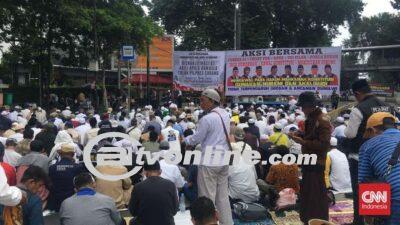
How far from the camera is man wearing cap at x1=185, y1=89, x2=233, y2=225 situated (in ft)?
20.0

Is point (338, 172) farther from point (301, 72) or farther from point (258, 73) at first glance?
point (258, 73)

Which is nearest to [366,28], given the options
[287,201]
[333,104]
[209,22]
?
[209,22]

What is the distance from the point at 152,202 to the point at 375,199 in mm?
2551

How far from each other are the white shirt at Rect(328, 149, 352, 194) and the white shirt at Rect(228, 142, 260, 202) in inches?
59.9

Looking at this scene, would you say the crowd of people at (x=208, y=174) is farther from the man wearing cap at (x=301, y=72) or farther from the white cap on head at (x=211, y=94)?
the man wearing cap at (x=301, y=72)

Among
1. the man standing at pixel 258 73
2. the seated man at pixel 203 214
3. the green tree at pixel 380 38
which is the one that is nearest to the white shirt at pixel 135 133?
the seated man at pixel 203 214

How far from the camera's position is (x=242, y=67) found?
21.9m

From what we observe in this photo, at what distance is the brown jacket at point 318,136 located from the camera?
224 inches

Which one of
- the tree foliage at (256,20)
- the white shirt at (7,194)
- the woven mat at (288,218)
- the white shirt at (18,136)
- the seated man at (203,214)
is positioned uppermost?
the tree foliage at (256,20)

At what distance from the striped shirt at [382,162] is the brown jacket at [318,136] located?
1383 millimetres

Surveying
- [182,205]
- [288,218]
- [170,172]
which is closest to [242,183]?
[288,218]

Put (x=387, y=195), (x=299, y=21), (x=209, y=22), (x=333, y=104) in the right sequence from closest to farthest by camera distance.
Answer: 1. (x=387, y=195)
2. (x=333, y=104)
3. (x=209, y=22)
4. (x=299, y=21)

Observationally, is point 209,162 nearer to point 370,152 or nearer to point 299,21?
point 370,152

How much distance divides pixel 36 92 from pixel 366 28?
201 ft
